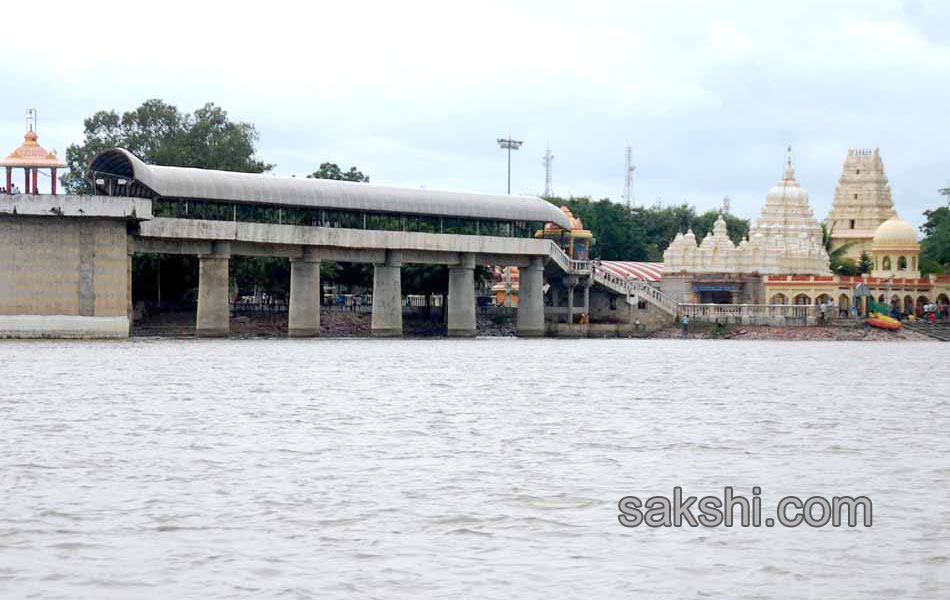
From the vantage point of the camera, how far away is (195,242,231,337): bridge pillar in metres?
84.9

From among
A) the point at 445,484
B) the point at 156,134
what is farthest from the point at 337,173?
the point at 445,484

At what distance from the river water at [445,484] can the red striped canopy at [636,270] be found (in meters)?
70.1

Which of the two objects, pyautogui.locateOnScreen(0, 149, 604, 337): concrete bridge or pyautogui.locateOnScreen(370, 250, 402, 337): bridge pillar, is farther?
pyautogui.locateOnScreen(370, 250, 402, 337): bridge pillar

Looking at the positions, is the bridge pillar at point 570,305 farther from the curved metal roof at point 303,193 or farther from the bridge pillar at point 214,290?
the bridge pillar at point 214,290

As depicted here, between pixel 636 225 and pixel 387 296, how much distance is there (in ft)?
245

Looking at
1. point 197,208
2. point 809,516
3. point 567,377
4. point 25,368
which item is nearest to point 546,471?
point 809,516

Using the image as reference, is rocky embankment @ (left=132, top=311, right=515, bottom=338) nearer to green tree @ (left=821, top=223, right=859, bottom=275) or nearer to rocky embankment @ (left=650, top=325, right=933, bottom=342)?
rocky embankment @ (left=650, top=325, right=933, bottom=342)

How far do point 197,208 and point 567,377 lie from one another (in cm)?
3825

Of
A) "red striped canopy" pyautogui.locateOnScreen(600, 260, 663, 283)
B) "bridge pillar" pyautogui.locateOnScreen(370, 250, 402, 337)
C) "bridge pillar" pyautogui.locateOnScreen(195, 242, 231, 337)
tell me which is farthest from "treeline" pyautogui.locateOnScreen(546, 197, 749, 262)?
"bridge pillar" pyautogui.locateOnScreen(195, 242, 231, 337)

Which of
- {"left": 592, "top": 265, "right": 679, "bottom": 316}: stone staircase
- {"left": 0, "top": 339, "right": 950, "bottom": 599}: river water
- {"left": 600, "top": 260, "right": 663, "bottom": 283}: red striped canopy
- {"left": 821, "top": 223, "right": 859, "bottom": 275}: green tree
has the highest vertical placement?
{"left": 821, "top": 223, "right": 859, "bottom": 275}: green tree

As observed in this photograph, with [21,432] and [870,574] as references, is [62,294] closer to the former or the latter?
[21,432]

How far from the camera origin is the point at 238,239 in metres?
84.7

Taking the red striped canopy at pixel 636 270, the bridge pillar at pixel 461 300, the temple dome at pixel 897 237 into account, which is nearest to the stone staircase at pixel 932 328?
the temple dome at pixel 897 237

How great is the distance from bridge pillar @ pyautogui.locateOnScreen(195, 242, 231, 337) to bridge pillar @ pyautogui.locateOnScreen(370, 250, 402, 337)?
38.9 ft
